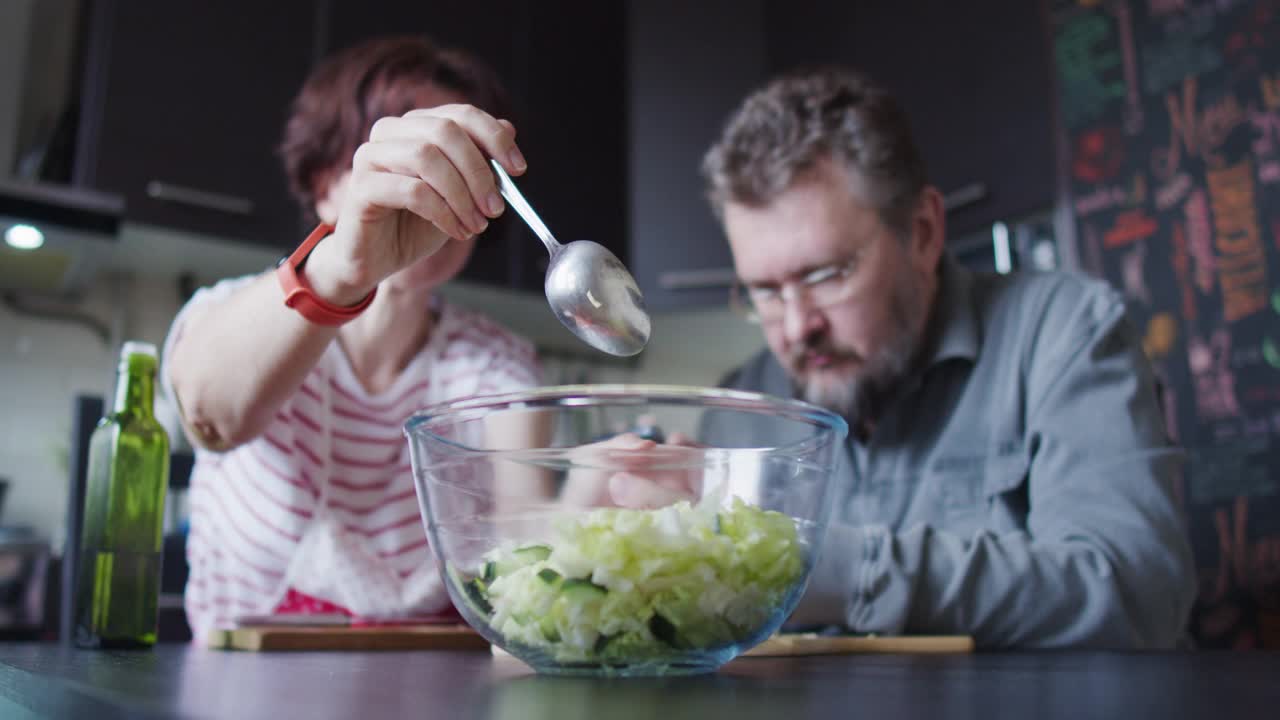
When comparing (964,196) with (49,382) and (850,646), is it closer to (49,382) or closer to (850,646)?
(850,646)

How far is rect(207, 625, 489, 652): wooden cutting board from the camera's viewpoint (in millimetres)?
771

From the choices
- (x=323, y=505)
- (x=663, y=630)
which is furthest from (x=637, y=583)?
(x=323, y=505)

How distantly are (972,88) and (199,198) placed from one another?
5.80 ft

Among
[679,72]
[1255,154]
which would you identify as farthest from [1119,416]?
[679,72]

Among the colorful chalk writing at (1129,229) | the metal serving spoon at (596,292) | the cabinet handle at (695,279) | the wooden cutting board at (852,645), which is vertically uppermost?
the cabinet handle at (695,279)

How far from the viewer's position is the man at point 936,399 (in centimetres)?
94

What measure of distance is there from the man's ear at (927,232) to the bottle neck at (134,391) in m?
1.03

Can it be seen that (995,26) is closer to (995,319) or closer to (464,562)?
(995,319)

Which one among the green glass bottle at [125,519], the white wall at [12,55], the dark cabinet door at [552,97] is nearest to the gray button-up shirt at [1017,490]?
the green glass bottle at [125,519]

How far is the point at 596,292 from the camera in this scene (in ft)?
2.16

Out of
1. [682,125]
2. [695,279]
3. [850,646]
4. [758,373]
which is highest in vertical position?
[682,125]

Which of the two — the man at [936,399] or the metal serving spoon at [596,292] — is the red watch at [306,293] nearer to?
the metal serving spoon at [596,292]

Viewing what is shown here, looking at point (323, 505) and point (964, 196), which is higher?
point (964, 196)

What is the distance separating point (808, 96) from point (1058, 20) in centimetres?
110
